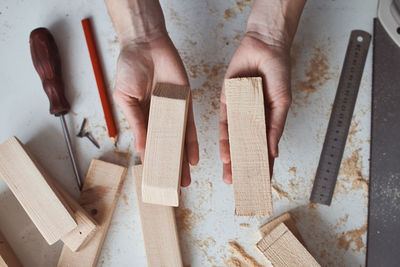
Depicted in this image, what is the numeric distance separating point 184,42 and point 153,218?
0.77m

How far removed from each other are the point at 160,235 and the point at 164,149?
0.44 m

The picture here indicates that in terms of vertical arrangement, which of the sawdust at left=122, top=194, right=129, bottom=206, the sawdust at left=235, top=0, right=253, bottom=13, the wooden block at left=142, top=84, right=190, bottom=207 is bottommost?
the sawdust at left=122, top=194, right=129, bottom=206

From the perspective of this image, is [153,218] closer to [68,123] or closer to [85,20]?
[68,123]

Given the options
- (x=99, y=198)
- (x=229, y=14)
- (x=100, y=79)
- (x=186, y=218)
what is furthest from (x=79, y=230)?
(x=229, y=14)

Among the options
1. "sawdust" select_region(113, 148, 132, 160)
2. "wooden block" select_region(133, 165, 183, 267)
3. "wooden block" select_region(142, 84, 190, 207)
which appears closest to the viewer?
"wooden block" select_region(142, 84, 190, 207)

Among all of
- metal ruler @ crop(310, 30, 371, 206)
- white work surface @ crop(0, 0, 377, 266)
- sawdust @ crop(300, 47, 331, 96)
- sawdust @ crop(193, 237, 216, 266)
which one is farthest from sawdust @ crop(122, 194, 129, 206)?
sawdust @ crop(300, 47, 331, 96)

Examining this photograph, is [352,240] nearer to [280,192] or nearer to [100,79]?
[280,192]

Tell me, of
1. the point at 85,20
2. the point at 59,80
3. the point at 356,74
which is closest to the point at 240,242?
the point at 356,74

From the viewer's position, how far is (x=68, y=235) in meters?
1.29

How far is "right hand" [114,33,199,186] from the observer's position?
1.21 m

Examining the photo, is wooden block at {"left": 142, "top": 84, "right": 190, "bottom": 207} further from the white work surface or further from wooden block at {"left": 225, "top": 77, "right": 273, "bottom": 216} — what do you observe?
the white work surface

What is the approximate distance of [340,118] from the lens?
1.42m

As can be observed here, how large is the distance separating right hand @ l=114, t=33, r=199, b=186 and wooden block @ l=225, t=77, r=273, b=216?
0.69 feet

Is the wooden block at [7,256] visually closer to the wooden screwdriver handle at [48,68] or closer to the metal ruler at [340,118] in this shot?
the wooden screwdriver handle at [48,68]
